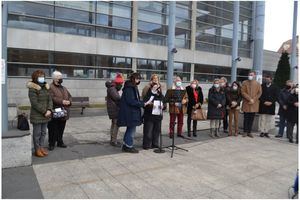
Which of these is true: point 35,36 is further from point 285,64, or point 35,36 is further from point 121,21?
Answer: point 285,64

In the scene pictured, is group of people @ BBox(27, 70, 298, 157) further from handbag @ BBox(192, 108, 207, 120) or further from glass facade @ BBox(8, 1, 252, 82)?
glass facade @ BBox(8, 1, 252, 82)

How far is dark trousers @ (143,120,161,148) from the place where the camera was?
6914 millimetres

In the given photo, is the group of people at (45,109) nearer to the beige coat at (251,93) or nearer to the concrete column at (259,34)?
the beige coat at (251,93)

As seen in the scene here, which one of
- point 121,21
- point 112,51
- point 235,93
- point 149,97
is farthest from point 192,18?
point 149,97

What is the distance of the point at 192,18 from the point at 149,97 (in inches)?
617

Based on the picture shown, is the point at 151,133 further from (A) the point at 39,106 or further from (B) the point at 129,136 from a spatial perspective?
(A) the point at 39,106

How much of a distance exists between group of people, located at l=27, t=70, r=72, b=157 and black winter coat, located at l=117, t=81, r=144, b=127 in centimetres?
128

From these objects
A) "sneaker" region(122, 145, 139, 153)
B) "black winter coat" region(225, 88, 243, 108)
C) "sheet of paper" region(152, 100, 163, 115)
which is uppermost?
"black winter coat" region(225, 88, 243, 108)

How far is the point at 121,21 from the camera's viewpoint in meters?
17.5

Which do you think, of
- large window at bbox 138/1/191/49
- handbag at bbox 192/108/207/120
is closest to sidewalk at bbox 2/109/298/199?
handbag at bbox 192/108/207/120

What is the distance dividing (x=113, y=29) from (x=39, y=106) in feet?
39.7

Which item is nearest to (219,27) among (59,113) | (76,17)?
(76,17)

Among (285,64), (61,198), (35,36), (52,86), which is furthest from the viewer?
(285,64)

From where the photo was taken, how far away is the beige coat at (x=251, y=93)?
8.75 meters
